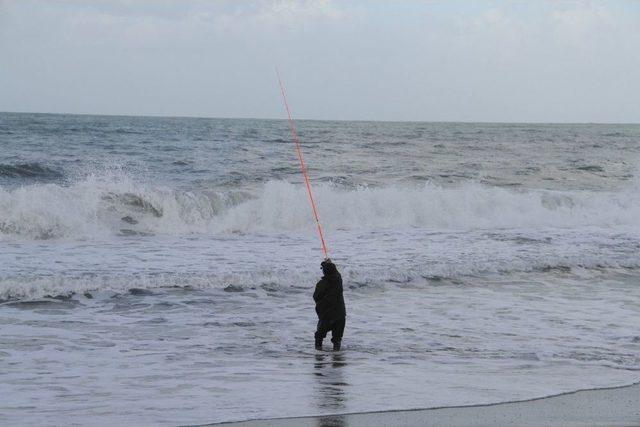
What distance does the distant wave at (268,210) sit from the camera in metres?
17.7

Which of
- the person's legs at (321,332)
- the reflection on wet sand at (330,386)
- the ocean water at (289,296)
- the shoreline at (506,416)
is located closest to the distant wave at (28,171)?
the ocean water at (289,296)

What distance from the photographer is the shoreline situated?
6.21m

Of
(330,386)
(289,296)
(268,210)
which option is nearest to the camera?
(330,386)

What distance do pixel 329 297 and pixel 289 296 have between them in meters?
3.28

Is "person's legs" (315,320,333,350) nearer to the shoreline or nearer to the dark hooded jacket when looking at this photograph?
the dark hooded jacket

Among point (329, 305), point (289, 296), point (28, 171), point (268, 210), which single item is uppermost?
point (28, 171)

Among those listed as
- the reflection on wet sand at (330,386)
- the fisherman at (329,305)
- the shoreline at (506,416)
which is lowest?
the reflection on wet sand at (330,386)

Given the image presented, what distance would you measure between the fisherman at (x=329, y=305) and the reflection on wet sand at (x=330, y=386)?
0.23 meters

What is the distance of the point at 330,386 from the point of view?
743cm

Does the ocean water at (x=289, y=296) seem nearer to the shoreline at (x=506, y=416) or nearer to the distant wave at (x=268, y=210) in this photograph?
the distant wave at (x=268, y=210)

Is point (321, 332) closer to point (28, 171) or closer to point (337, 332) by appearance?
point (337, 332)

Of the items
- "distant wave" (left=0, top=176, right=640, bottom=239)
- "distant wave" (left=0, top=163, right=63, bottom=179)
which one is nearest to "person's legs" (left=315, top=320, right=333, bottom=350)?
"distant wave" (left=0, top=176, right=640, bottom=239)

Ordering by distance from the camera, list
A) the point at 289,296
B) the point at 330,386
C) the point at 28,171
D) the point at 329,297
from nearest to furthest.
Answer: the point at 330,386, the point at 329,297, the point at 289,296, the point at 28,171

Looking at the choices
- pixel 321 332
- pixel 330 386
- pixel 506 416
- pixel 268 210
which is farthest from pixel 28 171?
pixel 506 416
